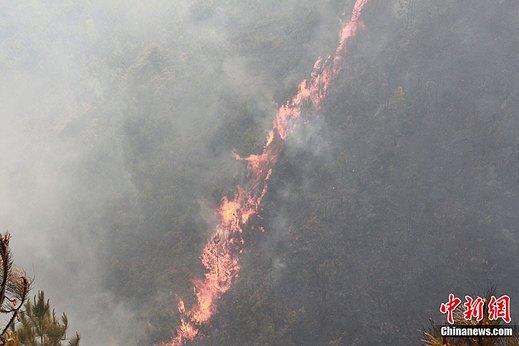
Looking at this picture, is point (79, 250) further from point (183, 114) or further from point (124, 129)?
point (183, 114)

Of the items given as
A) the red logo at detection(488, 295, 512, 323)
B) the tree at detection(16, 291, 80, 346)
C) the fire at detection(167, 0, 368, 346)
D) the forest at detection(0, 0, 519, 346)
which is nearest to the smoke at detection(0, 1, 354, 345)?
the forest at detection(0, 0, 519, 346)

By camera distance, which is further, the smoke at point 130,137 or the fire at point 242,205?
the smoke at point 130,137

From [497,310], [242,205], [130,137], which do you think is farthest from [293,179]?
[497,310]

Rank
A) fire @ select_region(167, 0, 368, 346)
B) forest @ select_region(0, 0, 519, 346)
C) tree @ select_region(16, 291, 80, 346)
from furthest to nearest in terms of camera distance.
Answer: fire @ select_region(167, 0, 368, 346) → forest @ select_region(0, 0, 519, 346) → tree @ select_region(16, 291, 80, 346)

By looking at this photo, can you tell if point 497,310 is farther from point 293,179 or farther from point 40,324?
point 293,179

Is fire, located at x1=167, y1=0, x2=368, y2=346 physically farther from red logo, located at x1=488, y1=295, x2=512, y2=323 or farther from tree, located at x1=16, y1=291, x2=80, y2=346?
red logo, located at x1=488, y1=295, x2=512, y2=323

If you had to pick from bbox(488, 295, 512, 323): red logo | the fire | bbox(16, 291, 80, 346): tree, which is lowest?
bbox(16, 291, 80, 346): tree

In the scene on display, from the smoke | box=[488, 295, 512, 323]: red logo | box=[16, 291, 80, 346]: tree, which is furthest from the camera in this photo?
the smoke

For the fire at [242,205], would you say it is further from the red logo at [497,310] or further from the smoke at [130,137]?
the red logo at [497,310]

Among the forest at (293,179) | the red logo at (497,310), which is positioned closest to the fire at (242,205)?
the forest at (293,179)
